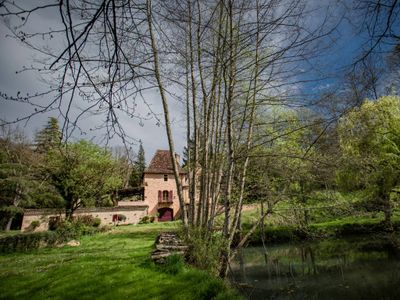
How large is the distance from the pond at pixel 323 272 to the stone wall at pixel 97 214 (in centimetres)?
1828

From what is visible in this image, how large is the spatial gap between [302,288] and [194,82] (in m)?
7.94

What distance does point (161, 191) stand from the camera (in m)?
37.8

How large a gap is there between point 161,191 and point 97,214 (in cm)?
942

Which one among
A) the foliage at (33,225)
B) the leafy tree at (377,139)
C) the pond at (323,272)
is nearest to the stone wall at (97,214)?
the foliage at (33,225)

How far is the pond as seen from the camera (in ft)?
30.6

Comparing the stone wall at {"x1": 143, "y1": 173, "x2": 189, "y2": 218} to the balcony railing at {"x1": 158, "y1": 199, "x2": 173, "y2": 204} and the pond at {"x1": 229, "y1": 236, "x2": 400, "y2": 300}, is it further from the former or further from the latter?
the pond at {"x1": 229, "y1": 236, "x2": 400, "y2": 300}

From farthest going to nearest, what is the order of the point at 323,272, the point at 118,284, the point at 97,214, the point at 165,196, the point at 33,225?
the point at 165,196, the point at 97,214, the point at 33,225, the point at 323,272, the point at 118,284

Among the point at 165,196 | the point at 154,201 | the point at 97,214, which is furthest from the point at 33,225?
the point at 165,196

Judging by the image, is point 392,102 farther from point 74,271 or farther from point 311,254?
point 74,271

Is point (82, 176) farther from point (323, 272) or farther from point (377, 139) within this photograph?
point (377, 139)

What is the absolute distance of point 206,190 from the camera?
22.8 feet

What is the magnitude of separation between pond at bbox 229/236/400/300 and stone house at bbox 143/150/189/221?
2092 cm

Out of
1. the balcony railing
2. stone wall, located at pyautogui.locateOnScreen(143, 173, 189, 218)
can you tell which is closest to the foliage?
stone wall, located at pyautogui.locateOnScreen(143, 173, 189, 218)

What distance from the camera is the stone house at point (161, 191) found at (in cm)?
3728
